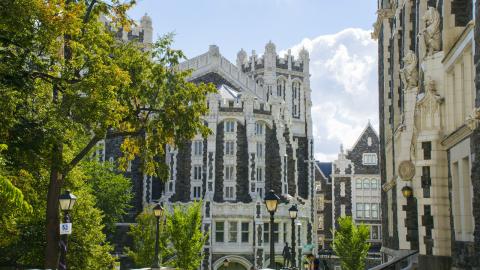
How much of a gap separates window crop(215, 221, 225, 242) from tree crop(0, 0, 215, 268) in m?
32.4

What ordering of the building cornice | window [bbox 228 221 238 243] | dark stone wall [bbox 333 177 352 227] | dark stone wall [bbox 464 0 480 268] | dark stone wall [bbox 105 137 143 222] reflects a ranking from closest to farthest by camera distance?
1. dark stone wall [bbox 464 0 480 268]
2. the building cornice
3. window [bbox 228 221 238 243]
4. dark stone wall [bbox 105 137 143 222]
5. dark stone wall [bbox 333 177 352 227]

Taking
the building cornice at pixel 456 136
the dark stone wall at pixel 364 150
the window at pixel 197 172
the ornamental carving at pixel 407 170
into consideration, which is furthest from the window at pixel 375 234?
the building cornice at pixel 456 136

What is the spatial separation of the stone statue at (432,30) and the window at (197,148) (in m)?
41.4

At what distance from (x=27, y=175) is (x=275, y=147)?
37.8m

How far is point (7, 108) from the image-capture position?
16062 millimetres

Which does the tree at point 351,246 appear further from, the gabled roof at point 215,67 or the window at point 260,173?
the gabled roof at point 215,67

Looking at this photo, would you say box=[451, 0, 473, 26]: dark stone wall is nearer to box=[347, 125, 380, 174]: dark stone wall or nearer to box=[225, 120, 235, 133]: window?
box=[225, 120, 235, 133]: window

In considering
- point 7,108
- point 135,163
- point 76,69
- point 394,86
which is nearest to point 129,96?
point 76,69

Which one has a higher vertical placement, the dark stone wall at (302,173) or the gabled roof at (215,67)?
the gabled roof at (215,67)

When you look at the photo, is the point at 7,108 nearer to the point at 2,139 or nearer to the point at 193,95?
the point at 2,139

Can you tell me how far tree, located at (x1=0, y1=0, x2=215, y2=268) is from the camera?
17812 mm

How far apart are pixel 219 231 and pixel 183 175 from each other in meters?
5.70

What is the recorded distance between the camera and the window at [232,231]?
5638 cm

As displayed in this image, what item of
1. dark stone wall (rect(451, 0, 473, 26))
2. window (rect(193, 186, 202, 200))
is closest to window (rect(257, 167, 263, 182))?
window (rect(193, 186, 202, 200))
